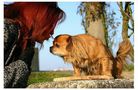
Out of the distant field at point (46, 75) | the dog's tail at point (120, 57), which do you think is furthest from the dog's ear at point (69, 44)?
the dog's tail at point (120, 57)

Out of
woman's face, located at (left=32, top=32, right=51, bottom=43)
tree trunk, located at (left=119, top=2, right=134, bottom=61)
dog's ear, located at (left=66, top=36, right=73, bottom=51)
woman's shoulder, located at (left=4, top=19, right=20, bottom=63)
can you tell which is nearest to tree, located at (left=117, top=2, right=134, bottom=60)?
tree trunk, located at (left=119, top=2, right=134, bottom=61)

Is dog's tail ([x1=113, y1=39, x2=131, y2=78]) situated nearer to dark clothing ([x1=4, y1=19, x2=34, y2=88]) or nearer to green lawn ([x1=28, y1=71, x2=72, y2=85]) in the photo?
green lawn ([x1=28, y1=71, x2=72, y2=85])

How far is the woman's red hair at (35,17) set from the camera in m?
1.61

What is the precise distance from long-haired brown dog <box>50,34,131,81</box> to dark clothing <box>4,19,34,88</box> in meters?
0.13

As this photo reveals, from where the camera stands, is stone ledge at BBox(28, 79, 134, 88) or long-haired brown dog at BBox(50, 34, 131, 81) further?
long-haired brown dog at BBox(50, 34, 131, 81)

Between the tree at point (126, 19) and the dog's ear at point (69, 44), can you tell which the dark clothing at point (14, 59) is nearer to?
the dog's ear at point (69, 44)

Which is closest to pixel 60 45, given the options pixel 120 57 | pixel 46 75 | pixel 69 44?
pixel 69 44

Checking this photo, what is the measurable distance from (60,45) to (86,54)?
4.9 inches

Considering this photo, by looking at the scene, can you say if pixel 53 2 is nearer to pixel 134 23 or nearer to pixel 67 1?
pixel 67 1

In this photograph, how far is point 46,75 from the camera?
5.32ft

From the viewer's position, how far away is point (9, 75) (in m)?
1.54

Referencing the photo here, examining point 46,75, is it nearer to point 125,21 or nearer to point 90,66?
point 90,66

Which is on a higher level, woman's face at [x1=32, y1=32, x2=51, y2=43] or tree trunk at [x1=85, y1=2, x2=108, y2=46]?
tree trunk at [x1=85, y1=2, x2=108, y2=46]

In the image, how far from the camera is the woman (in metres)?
1.55
